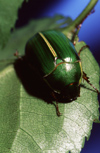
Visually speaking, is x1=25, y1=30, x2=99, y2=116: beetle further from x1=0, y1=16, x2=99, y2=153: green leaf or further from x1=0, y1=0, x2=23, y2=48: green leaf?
x1=0, y1=0, x2=23, y2=48: green leaf

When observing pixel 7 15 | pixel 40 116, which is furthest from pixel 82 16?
pixel 40 116

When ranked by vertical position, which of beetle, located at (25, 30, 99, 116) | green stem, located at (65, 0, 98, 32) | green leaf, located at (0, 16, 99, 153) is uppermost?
green stem, located at (65, 0, 98, 32)

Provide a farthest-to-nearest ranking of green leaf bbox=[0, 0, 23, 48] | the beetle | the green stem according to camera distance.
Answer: the green stem
green leaf bbox=[0, 0, 23, 48]
the beetle

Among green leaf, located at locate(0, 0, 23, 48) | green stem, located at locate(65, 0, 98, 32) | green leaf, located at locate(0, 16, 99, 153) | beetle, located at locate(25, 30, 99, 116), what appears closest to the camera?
green leaf, located at locate(0, 16, 99, 153)

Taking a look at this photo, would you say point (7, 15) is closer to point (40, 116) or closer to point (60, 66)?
point (60, 66)

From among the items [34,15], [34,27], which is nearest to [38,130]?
[34,27]

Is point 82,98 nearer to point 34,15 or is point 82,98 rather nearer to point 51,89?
point 51,89

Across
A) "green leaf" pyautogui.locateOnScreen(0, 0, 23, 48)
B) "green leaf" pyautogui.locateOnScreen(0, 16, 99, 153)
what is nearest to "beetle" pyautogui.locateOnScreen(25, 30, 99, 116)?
"green leaf" pyautogui.locateOnScreen(0, 16, 99, 153)
